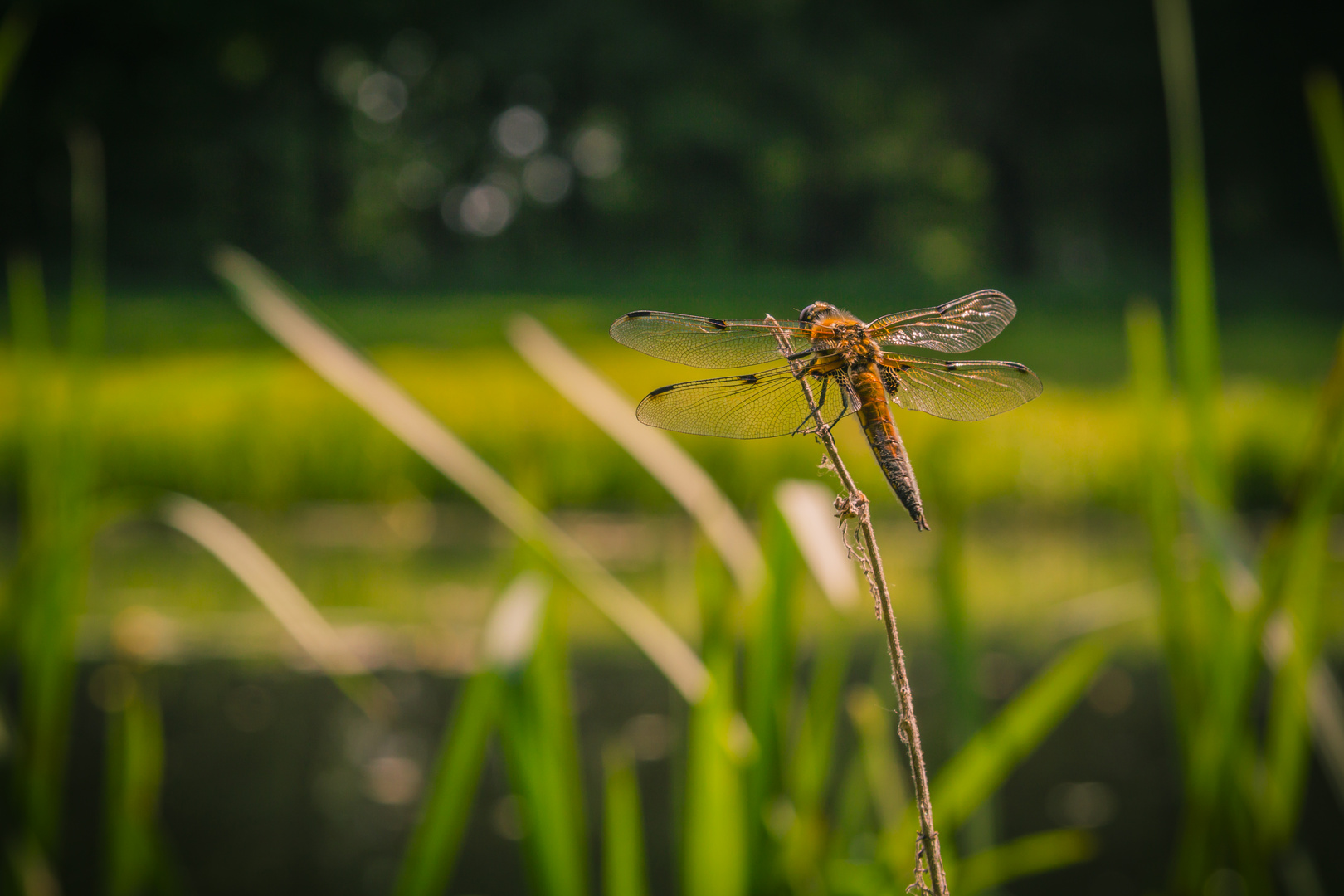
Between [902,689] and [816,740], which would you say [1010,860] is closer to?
[816,740]

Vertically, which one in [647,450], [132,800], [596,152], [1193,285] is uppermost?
[596,152]

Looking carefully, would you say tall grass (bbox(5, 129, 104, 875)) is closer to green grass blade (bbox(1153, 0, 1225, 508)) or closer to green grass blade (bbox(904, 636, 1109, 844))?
green grass blade (bbox(904, 636, 1109, 844))

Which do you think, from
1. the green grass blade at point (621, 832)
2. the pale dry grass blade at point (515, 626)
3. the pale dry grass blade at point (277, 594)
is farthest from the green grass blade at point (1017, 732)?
the pale dry grass blade at point (277, 594)

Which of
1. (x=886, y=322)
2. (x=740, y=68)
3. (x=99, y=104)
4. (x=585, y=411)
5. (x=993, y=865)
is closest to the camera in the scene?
(x=886, y=322)

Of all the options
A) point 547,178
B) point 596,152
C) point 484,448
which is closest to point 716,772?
point 484,448

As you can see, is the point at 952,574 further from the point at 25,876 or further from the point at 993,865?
the point at 25,876

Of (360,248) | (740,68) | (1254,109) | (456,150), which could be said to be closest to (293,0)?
(456,150)
